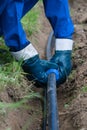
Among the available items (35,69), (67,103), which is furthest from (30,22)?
(67,103)

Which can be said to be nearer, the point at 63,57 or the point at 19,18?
the point at 19,18

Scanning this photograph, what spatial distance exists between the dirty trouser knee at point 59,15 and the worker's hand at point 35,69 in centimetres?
38

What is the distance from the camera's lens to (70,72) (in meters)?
4.35

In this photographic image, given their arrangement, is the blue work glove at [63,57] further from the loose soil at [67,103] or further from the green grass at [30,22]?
the green grass at [30,22]

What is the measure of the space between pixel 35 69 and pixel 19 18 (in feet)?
1.72

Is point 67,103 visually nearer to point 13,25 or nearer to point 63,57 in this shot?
point 63,57

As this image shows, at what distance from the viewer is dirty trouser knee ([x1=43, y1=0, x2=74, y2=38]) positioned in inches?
162

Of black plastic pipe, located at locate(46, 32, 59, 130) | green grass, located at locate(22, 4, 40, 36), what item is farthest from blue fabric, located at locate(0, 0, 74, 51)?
green grass, located at locate(22, 4, 40, 36)

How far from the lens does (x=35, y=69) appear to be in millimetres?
3996

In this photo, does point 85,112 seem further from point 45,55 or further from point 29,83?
point 45,55

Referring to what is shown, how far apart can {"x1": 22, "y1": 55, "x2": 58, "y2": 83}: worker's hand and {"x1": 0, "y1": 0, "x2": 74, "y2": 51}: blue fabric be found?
189 millimetres

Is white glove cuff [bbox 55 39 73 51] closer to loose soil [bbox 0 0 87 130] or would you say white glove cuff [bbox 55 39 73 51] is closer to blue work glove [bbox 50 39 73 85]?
blue work glove [bbox 50 39 73 85]

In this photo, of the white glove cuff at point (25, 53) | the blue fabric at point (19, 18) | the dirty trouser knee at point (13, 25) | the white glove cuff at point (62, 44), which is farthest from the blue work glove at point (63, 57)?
the dirty trouser knee at point (13, 25)

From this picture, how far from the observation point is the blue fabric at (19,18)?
3732 millimetres
